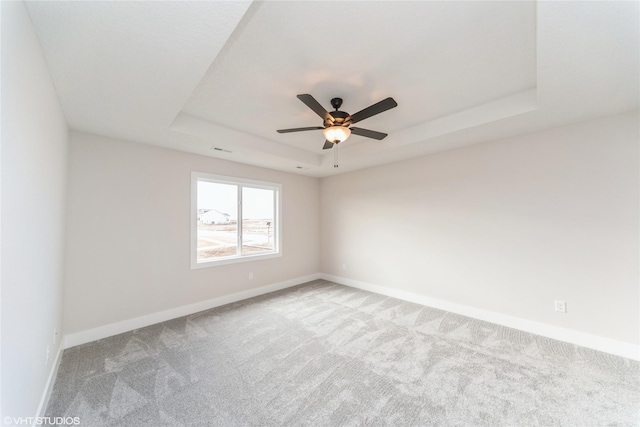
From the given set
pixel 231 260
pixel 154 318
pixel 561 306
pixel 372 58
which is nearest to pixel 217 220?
pixel 231 260

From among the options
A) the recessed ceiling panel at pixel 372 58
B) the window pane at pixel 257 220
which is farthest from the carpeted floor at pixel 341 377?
the recessed ceiling panel at pixel 372 58

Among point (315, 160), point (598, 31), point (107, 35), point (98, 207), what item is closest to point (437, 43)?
point (598, 31)

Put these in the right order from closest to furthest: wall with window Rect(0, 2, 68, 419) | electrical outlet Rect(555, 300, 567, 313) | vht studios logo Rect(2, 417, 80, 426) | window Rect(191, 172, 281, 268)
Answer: wall with window Rect(0, 2, 68, 419), vht studios logo Rect(2, 417, 80, 426), electrical outlet Rect(555, 300, 567, 313), window Rect(191, 172, 281, 268)

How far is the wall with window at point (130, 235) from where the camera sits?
9.05 feet

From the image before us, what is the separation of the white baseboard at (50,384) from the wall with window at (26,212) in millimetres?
57

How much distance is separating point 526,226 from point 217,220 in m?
4.49

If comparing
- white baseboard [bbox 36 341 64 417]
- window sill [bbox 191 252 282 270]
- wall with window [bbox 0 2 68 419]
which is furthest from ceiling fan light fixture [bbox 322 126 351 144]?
white baseboard [bbox 36 341 64 417]

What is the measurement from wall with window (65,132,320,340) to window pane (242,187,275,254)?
488mm

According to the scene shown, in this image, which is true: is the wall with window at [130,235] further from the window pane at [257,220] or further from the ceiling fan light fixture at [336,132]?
the ceiling fan light fixture at [336,132]

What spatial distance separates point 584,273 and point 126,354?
4989mm

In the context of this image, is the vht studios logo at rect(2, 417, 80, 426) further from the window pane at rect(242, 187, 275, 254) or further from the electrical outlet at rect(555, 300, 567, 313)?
the electrical outlet at rect(555, 300, 567, 313)

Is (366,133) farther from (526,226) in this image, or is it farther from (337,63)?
(526,226)

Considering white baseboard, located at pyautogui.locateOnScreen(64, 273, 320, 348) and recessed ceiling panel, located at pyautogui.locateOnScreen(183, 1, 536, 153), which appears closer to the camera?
recessed ceiling panel, located at pyautogui.locateOnScreen(183, 1, 536, 153)

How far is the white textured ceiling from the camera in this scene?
1375 mm
